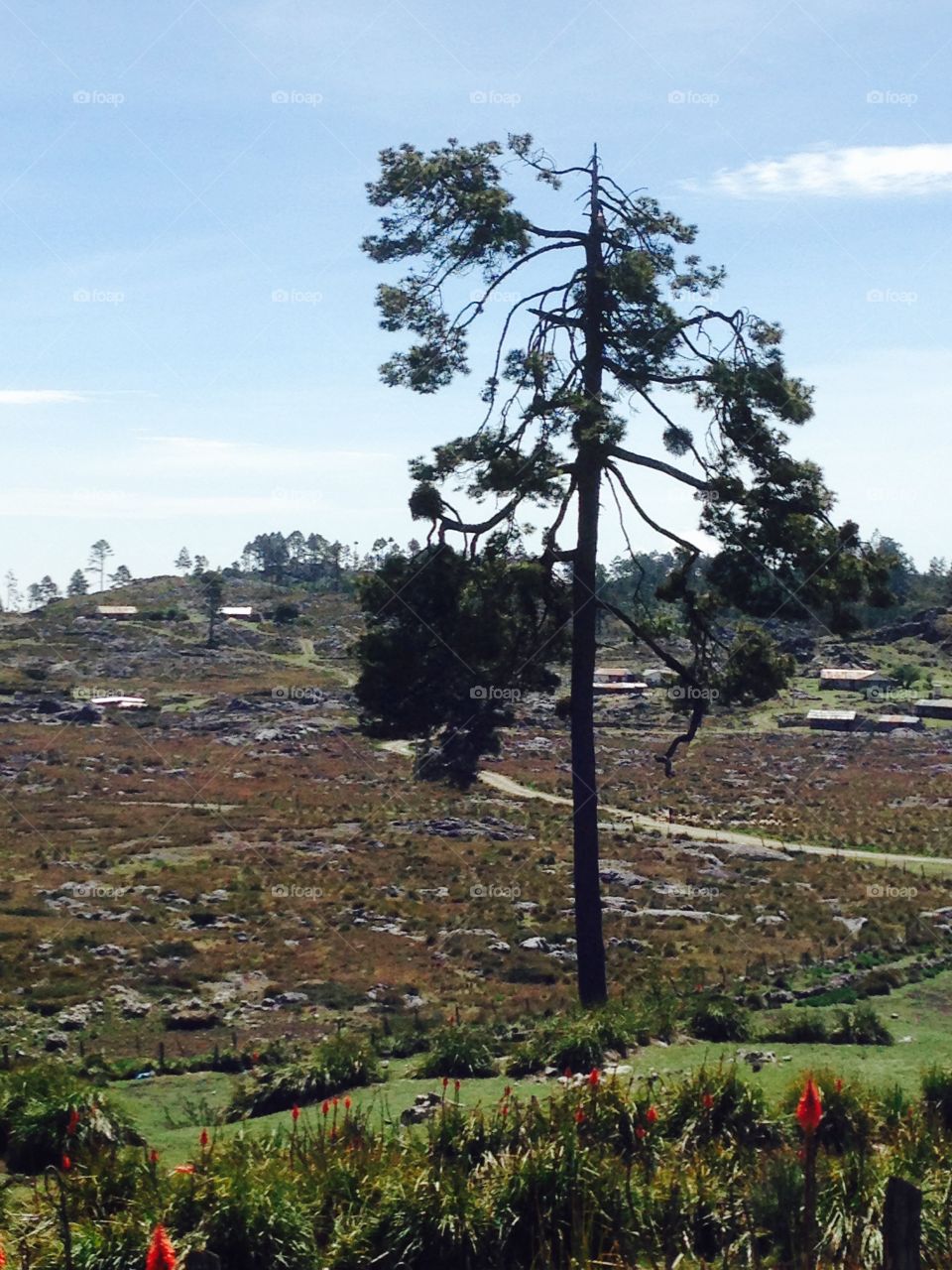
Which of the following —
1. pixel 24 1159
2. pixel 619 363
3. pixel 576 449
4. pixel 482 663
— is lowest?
pixel 24 1159

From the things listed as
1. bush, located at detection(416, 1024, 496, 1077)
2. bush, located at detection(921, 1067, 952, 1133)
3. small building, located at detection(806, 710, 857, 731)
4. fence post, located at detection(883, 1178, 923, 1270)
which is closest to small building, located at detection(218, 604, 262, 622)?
small building, located at detection(806, 710, 857, 731)

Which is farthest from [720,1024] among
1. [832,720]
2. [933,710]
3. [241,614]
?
[241,614]

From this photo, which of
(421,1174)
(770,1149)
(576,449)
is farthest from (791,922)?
(421,1174)

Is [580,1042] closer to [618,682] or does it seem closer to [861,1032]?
[861,1032]

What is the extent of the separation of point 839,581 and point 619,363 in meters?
4.55

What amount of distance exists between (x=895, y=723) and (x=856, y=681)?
60.4 ft

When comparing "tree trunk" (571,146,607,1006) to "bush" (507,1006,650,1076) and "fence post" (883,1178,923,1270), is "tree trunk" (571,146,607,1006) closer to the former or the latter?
"bush" (507,1006,650,1076)

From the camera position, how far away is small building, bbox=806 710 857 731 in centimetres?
9756

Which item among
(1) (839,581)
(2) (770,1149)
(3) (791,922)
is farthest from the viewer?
(3) (791,922)

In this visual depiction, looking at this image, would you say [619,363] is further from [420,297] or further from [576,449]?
[420,297]

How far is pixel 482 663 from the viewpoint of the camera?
713 inches

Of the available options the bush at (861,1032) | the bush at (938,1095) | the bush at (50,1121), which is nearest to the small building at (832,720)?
the bush at (861,1032)

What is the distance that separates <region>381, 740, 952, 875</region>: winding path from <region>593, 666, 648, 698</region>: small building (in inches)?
1718

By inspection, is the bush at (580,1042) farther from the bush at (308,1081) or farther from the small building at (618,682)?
the small building at (618,682)
